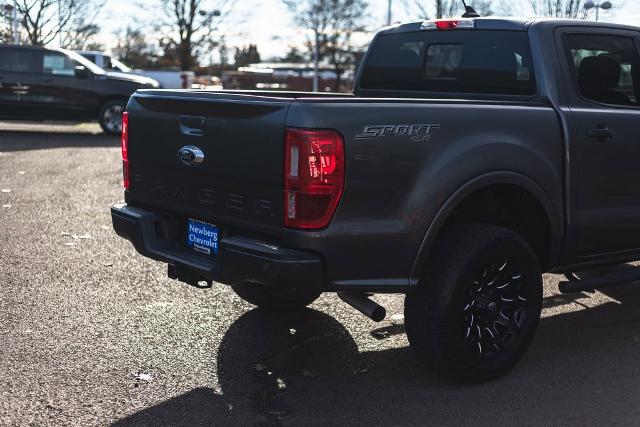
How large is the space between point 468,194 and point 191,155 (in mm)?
1354

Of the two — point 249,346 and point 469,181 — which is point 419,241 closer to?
point 469,181

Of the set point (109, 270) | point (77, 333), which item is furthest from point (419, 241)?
point (109, 270)

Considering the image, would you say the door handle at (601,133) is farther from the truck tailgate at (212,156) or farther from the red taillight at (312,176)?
the truck tailgate at (212,156)

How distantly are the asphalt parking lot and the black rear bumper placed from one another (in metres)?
0.57

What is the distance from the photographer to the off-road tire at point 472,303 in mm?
3844

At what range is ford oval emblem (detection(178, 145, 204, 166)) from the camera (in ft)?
12.9

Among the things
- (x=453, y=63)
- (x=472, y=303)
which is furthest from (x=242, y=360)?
(x=453, y=63)

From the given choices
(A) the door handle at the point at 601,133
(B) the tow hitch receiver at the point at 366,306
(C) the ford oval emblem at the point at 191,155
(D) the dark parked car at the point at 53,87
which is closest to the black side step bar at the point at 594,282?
(A) the door handle at the point at 601,133

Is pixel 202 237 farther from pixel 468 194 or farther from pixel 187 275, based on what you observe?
pixel 468 194

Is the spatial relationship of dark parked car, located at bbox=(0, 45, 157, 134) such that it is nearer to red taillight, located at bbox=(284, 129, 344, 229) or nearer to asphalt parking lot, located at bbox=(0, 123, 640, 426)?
asphalt parking lot, located at bbox=(0, 123, 640, 426)

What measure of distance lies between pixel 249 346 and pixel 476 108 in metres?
1.83

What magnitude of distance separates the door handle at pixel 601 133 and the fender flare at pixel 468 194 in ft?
1.64

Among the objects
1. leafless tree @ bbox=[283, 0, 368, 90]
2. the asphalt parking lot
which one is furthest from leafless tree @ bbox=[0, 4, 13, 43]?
the asphalt parking lot

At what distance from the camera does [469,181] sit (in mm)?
3803
